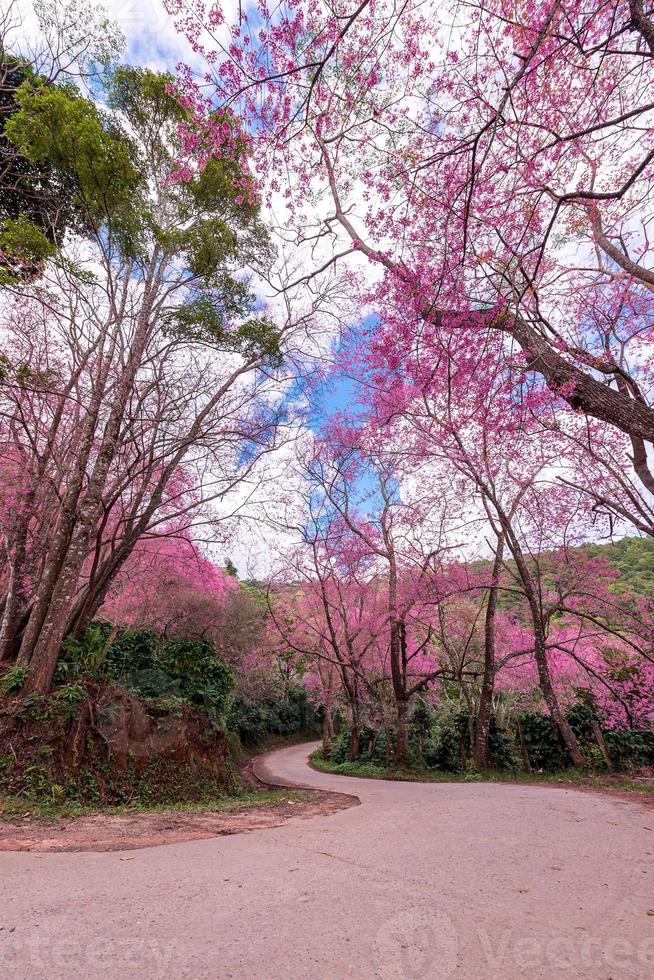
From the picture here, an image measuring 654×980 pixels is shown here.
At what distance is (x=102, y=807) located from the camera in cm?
548

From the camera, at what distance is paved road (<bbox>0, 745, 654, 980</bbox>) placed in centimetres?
182

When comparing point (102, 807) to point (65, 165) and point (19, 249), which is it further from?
point (65, 165)

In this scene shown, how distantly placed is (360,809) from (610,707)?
307 inches

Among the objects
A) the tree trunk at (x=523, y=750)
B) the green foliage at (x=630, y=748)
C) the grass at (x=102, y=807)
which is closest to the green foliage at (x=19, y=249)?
the grass at (x=102, y=807)

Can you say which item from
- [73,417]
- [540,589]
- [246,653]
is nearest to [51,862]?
[73,417]

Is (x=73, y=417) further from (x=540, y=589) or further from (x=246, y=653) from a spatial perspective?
(x=246, y=653)

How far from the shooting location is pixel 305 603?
17.4m

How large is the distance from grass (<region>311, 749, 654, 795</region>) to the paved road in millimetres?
4899

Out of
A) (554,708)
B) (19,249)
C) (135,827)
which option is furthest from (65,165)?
(554,708)

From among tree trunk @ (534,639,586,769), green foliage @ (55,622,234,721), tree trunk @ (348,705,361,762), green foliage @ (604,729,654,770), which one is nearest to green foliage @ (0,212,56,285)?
green foliage @ (55,622,234,721)

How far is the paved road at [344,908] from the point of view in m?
1.82

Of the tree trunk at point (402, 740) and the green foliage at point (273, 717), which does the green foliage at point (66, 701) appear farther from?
the green foliage at point (273, 717)

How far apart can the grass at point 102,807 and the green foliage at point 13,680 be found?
138 centimetres

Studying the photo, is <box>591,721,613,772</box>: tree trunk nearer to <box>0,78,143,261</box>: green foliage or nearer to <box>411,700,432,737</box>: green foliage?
<box>411,700,432,737</box>: green foliage
